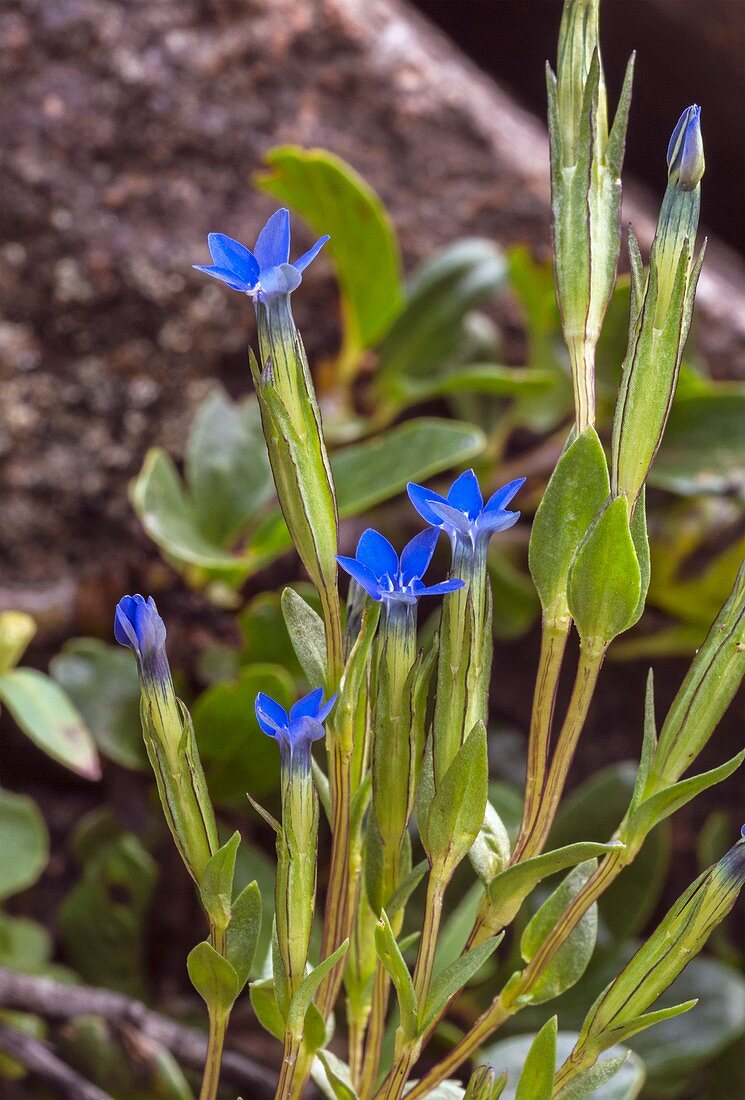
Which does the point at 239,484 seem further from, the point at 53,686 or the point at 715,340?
the point at 715,340

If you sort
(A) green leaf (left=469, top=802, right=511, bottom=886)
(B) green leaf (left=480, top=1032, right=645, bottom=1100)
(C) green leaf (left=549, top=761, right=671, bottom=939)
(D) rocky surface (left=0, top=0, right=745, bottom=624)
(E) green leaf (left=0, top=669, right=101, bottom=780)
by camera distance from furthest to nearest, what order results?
(D) rocky surface (left=0, top=0, right=745, bottom=624)
(C) green leaf (left=549, top=761, right=671, bottom=939)
(E) green leaf (left=0, top=669, right=101, bottom=780)
(B) green leaf (left=480, top=1032, right=645, bottom=1100)
(A) green leaf (left=469, top=802, right=511, bottom=886)

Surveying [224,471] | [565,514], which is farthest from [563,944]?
[224,471]

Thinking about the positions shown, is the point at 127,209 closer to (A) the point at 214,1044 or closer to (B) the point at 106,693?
(B) the point at 106,693

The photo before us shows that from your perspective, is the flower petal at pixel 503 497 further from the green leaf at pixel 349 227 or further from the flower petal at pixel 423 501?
the green leaf at pixel 349 227

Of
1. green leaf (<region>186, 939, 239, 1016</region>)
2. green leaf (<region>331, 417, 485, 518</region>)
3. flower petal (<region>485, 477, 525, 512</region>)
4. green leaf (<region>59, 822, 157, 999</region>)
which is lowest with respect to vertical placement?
green leaf (<region>59, 822, 157, 999</region>)

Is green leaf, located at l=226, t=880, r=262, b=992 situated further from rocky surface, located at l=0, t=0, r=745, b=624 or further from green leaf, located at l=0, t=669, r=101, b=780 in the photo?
rocky surface, located at l=0, t=0, r=745, b=624

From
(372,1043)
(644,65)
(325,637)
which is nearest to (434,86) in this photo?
(644,65)

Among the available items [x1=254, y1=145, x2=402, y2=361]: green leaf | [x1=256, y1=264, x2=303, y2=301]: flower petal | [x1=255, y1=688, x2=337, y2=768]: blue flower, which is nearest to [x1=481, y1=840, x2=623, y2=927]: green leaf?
[x1=255, y1=688, x2=337, y2=768]: blue flower
